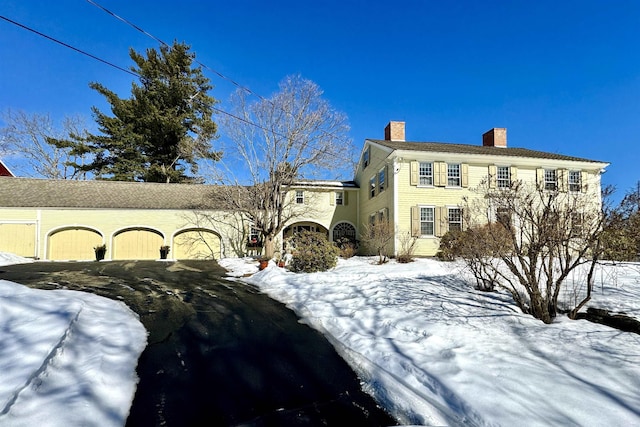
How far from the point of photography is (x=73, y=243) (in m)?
18.2

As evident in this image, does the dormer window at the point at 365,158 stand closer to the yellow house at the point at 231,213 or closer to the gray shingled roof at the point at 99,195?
the yellow house at the point at 231,213

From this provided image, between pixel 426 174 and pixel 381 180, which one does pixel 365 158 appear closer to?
pixel 381 180

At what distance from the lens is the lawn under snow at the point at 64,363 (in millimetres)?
2535

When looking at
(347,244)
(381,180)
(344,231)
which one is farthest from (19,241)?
(381,180)

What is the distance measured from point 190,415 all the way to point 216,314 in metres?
3.19

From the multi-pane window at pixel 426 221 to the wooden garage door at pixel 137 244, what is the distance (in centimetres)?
1493

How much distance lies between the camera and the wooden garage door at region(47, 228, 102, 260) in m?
18.0

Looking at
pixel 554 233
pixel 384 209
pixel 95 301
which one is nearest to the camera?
pixel 554 233

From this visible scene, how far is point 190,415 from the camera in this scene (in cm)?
271

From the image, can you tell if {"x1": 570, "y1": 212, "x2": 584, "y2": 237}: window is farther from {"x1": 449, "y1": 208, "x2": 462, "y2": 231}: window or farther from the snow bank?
{"x1": 449, "y1": 208, "x2": 462, "y2": 231}: window

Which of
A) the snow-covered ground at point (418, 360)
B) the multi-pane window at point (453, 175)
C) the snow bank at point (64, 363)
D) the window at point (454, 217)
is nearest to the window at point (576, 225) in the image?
the snow-covered ground at point (418, 360)

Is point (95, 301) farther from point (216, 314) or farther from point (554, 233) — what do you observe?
point (554, 233)

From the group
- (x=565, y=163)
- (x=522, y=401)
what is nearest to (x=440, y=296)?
(x=522, y=401)

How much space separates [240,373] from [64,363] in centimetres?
181
